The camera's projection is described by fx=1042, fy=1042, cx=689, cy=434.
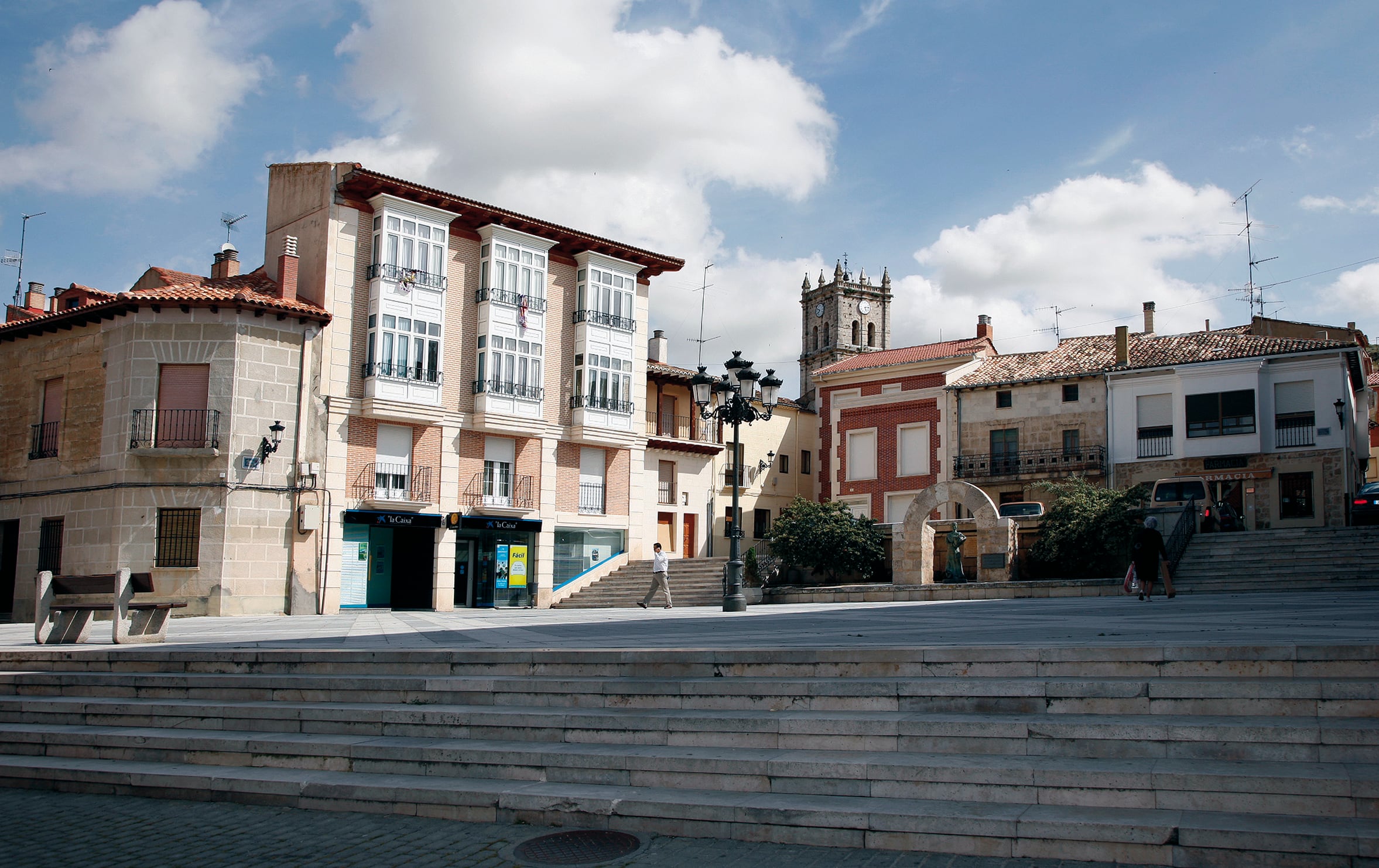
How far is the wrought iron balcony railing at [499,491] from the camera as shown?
2925 centimetres

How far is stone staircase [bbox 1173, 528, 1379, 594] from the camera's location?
824 inches

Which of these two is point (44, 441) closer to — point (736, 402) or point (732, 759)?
point (736, 402)

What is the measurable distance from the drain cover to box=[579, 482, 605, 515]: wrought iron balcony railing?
83.8 ft

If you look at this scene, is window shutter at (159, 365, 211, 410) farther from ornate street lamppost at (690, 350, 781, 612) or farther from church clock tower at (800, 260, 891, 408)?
church clock tower at (800, 260, 891, 408)

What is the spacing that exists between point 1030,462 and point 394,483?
2220 centimetres

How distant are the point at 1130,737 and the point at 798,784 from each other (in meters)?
2.02

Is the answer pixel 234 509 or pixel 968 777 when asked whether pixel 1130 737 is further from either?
pixel 234 509

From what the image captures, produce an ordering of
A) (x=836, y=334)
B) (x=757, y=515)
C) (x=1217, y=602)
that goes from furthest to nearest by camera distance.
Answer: (x=836, y=334) → (x=757, y=515) → (x=1217, y=602)

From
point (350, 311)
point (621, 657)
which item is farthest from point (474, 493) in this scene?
point (621, 657)

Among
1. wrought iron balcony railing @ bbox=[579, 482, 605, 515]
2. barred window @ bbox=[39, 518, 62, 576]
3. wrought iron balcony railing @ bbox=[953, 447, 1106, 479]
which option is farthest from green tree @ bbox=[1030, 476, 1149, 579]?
barred window @ bbox=[39, 518, 62, 576]

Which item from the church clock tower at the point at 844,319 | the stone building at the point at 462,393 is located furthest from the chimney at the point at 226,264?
the church clock tower at the point at 844,319

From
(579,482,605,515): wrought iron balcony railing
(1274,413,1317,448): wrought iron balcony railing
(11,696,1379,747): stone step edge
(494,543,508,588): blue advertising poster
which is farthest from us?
(1274,413,1317,448): wrought iron balcony railing

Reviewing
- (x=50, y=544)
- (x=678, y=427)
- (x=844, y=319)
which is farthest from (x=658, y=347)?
(x=844, y=319)

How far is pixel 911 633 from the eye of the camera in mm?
10492
